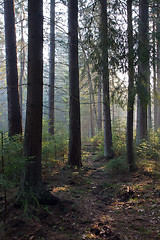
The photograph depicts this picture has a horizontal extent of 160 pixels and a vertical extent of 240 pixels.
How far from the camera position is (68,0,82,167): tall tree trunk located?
8.09m

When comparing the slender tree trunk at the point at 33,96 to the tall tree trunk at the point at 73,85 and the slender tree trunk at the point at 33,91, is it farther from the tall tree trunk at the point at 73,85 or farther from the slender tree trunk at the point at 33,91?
the tall tree trunk at the point at 73,85

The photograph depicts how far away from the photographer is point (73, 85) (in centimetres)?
835

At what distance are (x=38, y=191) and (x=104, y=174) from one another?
439 cm

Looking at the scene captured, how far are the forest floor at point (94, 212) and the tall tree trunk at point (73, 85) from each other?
4.46 ft

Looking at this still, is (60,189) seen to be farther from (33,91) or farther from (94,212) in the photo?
(33,91)

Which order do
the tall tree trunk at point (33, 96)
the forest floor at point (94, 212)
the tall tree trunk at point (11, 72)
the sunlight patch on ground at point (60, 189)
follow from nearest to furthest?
the forest floor at point (94, 212), the tall tree trunk at point (33, 96), the sunlight patch on ground at point (60, 189), the tall tree trunk at point (11, 72)

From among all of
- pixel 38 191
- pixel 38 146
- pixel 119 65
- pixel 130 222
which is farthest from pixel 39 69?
pixel 130 222

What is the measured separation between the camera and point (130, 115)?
730 centimetres

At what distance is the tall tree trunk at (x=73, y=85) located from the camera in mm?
8086

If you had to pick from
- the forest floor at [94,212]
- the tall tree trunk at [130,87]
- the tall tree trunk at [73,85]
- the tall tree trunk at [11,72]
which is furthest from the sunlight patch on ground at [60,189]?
the tall tree trunk at [11,72]

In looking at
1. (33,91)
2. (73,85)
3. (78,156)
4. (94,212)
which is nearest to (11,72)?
(73,85)

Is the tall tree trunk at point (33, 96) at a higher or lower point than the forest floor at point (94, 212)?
higher

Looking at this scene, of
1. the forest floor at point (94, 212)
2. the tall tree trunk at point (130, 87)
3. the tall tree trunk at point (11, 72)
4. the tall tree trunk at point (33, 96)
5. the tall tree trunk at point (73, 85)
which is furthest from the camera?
the tall tree trunk at point (73, 85)

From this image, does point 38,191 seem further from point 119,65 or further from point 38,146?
point 119,65
